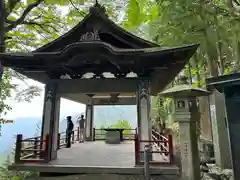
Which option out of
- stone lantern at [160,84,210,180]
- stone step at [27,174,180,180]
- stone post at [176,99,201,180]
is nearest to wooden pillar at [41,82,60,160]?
stone step at [27,174,180,180]

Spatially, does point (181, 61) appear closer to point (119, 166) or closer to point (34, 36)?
point (119, 166)

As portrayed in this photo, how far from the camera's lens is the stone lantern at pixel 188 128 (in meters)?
4.71

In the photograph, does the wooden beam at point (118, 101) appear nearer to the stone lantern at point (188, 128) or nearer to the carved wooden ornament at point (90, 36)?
the carved wooden ornament at point (90, 36)

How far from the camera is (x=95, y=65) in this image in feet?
20.5

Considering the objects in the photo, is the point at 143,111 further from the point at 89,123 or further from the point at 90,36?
the point at 89,123

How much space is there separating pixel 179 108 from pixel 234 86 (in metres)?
1.61

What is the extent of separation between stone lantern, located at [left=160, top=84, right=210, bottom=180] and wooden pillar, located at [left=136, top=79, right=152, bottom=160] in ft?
3.51

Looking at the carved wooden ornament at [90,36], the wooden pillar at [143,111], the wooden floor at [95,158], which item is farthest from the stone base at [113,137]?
the carved wooden ornament at [90,36]

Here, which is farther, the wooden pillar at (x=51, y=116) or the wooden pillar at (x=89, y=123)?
the wooden pillar at (x=89, y=123)

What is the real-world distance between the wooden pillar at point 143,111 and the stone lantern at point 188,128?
1.07 m

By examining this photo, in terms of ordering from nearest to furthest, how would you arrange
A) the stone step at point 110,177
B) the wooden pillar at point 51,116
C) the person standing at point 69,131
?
the stone step at point 110,177 < the wooden pillar at point 51,116 < the person standing at point 69,131

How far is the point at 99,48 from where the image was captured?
17.7 ft

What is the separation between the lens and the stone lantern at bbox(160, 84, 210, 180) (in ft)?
15.4

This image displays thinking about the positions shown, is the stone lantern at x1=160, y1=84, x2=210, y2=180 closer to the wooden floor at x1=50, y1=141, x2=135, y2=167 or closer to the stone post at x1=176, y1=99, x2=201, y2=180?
the stone post at x1=176, y1=99, x2=201, y2=180
